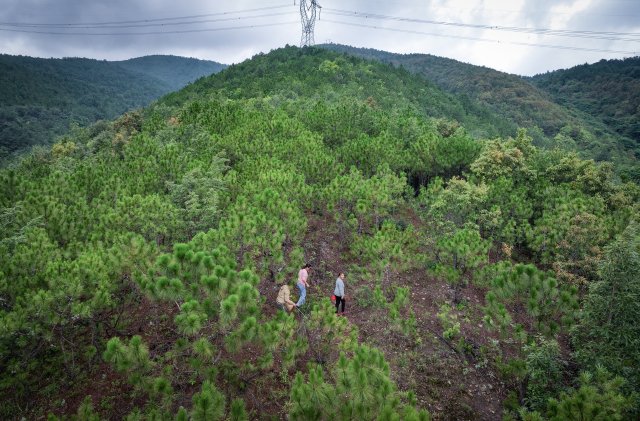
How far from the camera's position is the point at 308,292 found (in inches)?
463

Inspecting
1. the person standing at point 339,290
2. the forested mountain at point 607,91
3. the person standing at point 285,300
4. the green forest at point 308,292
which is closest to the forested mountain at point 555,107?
the forested mountain at point 607,91

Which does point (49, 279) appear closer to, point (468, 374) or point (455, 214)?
point (468, 374)

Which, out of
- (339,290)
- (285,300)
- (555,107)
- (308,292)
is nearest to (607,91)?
(555,107)

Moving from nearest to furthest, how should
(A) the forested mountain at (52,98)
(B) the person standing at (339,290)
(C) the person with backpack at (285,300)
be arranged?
(C) the person with backpack at (285,300) < (B) the person standing at (339,290) < (A) the forested mountain at (52,98)

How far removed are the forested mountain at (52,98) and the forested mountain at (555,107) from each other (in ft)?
313

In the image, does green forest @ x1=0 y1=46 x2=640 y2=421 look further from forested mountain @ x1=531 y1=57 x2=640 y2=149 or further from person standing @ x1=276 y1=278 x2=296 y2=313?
forested mountain @ x1=531 y1=57 x2=640 y2=149

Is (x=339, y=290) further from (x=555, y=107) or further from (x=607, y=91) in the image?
(x=607, y=91)

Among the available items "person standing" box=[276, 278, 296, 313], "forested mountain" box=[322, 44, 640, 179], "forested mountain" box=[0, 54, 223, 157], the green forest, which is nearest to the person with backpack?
"person standing" box=[276, 278, 296, 313]

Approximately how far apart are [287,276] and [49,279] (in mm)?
6147

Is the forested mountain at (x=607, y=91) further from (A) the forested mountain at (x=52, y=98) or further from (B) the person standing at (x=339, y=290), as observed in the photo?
(A) the forested mountain at (x=52, y=98)

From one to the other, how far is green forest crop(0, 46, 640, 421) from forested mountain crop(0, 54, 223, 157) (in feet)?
292

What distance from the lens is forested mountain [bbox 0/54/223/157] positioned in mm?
87812

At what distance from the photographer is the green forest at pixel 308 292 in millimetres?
6625

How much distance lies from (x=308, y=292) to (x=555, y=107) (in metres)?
101
